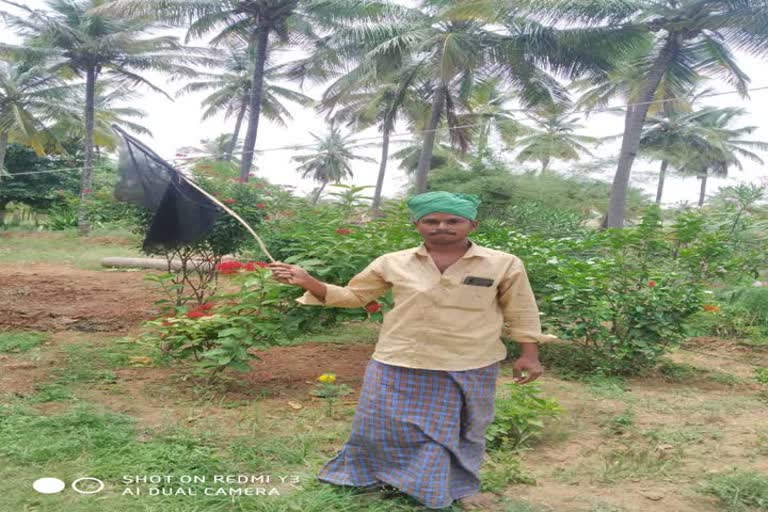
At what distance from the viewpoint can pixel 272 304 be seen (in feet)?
13.3

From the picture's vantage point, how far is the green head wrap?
238 centimetres

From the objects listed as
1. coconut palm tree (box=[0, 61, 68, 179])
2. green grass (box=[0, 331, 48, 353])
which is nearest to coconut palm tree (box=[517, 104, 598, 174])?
coconut palm tree (box=[0, 61, 68, 179])

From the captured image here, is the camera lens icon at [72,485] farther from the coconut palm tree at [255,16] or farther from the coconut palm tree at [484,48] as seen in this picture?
the coconut palm tree at [255,16]

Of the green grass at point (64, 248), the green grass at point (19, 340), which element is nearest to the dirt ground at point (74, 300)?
the green grass at point (19, 340)

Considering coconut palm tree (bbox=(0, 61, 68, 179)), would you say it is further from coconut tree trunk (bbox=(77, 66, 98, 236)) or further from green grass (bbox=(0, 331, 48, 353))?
green grass (bbox=(0, 331, 48, 353))

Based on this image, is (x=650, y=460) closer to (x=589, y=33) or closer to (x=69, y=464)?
(x=69, y=464)

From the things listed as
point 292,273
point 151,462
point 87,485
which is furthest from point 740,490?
point 87,485

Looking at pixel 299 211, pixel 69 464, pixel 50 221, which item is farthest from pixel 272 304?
pixel 50 221

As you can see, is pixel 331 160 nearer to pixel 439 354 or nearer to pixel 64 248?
pixel 64 248

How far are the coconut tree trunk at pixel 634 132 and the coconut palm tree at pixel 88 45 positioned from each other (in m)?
15.2

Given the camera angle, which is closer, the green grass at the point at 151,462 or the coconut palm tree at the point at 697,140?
the green grass at the point at 151,462

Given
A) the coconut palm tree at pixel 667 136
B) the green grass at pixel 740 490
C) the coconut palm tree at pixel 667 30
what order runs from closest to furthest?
the green grass at pixel 740 490 → the coconut palm tree at pixel 667 30 → the coconut palm tree at pixel 667 136

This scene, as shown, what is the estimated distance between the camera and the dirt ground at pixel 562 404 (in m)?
2.76

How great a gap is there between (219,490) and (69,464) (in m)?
0.79
